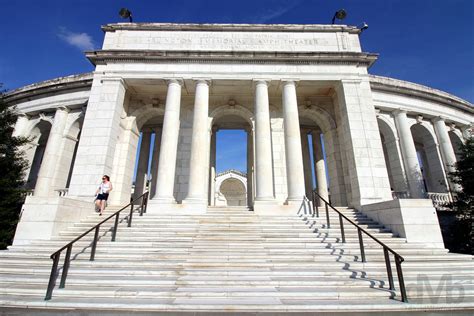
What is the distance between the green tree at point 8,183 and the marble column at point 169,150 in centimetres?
681

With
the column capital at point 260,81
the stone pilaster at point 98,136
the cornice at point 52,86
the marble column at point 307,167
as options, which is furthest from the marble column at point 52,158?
the marble column at point 307,167

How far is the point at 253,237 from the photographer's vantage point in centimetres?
894

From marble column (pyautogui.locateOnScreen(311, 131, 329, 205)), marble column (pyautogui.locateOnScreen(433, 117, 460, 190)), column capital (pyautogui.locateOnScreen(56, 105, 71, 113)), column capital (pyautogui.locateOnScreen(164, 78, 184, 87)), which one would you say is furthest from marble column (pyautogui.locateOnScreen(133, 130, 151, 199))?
marble column (pyautogui.locateOnScreen(433, 117, 460, 190))

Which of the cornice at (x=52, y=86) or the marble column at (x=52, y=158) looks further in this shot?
the cornice at (x=52, y=86)

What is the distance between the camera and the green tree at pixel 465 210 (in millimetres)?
12453

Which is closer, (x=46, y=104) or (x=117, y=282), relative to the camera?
(x=117, y=282)

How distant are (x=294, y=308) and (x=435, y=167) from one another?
76.0ft

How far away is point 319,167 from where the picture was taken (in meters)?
20.9

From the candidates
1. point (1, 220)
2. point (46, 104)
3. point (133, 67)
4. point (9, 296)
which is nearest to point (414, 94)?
point (133, 67)

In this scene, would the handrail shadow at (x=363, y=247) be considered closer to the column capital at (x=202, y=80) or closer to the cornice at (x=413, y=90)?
the column capital at (x=202, y=80)

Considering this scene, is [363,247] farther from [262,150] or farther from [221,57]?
[221,57]

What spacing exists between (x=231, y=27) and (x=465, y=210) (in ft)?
59.3

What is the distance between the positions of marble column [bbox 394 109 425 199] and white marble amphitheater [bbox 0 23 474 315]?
0.12 metres

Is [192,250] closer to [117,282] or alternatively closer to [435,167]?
[117,282]
